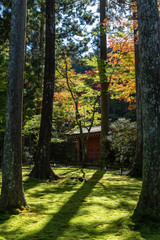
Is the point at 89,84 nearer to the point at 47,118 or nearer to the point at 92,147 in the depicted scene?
the point at 47,118

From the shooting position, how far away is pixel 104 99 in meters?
16.1

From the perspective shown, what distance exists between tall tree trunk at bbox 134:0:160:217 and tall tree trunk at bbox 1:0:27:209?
252 cm

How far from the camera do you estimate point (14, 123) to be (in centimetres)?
473

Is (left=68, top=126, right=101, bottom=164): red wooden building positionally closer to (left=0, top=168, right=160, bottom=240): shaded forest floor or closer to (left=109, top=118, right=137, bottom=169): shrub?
(left=109, top=118, right=137, bottom=169): shrub

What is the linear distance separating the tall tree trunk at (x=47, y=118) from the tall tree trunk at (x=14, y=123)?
5219 millimetres

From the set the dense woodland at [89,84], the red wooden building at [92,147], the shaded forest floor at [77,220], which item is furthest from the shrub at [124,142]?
the shaded forest floor at [77,220]

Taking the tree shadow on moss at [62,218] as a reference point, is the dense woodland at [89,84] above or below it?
above

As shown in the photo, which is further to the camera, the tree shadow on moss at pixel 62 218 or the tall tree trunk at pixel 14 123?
the tall tree trunk at pixel 14 123

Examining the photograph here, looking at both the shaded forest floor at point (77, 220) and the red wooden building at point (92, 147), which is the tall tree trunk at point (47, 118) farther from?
the red wooden building at point (92, 147)

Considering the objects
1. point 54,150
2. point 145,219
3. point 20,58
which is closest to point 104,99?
point 54,150

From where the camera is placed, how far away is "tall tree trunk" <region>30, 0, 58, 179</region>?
10036mm

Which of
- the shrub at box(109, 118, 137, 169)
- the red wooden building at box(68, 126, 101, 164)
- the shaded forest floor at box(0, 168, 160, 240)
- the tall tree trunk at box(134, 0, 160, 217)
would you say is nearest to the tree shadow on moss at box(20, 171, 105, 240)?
the shaded forest floor at box(0, 168, 160, 240)

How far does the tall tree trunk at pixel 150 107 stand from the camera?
404cm

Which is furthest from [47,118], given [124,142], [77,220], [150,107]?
[150,107]
